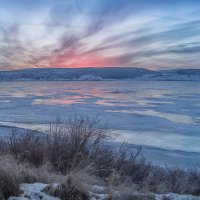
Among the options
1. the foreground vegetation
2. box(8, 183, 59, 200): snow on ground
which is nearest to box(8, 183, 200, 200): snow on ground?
box(8, 183, 59, 200): snow on ground

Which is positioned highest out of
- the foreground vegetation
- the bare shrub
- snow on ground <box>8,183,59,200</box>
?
the bare shrub

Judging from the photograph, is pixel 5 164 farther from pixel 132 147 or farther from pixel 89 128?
pixel 132 147

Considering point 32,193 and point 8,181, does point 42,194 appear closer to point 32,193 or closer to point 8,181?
point 32,193

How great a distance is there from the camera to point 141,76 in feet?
555

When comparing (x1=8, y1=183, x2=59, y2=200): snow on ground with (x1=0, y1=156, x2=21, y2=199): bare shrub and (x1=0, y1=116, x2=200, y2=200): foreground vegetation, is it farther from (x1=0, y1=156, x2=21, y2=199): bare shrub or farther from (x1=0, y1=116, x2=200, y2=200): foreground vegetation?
(x1=0, y1=116, x2=200, y2=200): foreground vegetation

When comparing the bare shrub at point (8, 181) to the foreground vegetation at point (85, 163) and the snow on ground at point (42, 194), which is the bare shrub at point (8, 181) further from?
the foreground vegetation at point (85, 163)

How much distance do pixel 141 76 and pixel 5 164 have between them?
546ft

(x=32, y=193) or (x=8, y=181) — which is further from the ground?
(x=8, y=181)

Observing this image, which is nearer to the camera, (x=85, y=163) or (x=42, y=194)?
(x=42, y=194)

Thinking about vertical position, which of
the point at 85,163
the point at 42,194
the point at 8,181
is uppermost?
the point at 8,181

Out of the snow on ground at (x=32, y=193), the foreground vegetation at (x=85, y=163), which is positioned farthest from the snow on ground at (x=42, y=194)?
the foreground vegetation at (x=85, y=163)

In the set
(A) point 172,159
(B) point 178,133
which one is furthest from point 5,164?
(B) point 178,133

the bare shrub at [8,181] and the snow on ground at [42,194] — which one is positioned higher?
the bare shrub at [8,181]

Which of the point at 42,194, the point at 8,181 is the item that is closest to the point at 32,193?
the point at 42,194
